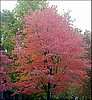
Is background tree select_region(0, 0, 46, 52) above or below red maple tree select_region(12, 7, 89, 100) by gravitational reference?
above

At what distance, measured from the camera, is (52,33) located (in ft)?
64.8

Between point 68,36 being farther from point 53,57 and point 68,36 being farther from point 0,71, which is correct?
point 0,71

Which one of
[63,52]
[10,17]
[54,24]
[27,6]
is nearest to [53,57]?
[63,52]

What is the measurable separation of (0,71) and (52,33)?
16.9ft

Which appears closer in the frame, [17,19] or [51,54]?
[51,54]

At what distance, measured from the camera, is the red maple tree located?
63.5ft

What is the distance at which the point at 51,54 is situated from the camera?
746 inches

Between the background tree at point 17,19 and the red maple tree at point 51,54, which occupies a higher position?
the background tree at point 17,19

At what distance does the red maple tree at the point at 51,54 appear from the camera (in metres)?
19.3

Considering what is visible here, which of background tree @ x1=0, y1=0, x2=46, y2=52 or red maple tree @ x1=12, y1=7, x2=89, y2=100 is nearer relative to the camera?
red maple tree @ x1=12, y1=7, x2=89, y2=100

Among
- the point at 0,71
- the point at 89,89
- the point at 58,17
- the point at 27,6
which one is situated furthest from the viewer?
the point at 27,6

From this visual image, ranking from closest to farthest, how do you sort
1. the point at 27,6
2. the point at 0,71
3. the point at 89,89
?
the point at 0,71 < the point at 89,89 < the point at 27,6

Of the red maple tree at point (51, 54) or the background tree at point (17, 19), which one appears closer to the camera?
the red maple tree at point (51, 54)

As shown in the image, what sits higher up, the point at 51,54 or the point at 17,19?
the point at 17,19
